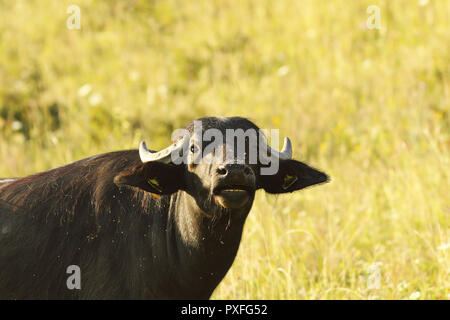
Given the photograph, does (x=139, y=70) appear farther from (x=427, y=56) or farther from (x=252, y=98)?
(x=427, y=56)

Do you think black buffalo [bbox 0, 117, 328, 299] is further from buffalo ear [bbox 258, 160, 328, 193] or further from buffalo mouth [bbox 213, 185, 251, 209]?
buffalo mouth [bbox 213, 185, 251, 209]

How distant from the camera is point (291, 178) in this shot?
168 inches

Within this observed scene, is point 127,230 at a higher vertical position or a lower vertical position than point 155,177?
lower

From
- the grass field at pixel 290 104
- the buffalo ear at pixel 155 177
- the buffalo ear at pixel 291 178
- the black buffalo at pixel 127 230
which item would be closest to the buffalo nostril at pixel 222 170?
the black buffalo at pixel 127 230

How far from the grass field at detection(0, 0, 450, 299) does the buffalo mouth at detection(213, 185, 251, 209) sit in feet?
4.62

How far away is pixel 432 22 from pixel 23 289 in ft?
24.9

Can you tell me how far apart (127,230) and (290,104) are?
16.5ft

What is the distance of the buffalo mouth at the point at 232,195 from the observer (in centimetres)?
359

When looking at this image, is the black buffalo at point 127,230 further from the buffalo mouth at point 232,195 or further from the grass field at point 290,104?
the grass field at point 290,104

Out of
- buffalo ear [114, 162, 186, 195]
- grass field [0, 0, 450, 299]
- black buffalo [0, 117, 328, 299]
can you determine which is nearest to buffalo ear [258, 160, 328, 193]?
black buffalo [0, 117, 328, 299]

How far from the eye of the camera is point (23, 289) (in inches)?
165

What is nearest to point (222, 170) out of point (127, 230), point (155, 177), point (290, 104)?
point (155, 177)

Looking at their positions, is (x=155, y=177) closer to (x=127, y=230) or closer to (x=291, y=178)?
(x=127, y=230)

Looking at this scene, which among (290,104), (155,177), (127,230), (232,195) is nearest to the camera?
(232,195)
